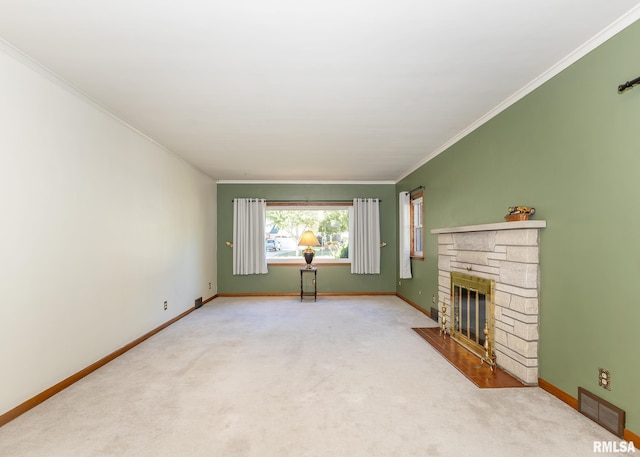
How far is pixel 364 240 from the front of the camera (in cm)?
722

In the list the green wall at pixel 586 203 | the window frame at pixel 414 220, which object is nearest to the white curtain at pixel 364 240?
the window frame at pixel 414 220

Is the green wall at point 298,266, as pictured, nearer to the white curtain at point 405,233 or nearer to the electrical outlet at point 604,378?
the white curtain at point 405,233

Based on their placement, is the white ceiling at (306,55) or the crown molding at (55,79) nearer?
the white ceiling at (306,55)

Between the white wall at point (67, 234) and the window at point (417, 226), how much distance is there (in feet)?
13.0

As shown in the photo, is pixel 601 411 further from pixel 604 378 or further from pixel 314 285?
pixel 314 285

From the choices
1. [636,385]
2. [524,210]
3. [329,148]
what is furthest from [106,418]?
[329,148]

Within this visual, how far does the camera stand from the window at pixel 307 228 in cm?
747

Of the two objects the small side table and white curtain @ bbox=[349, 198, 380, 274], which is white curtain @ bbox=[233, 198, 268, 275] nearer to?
the small side table

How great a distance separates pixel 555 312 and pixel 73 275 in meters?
3.79

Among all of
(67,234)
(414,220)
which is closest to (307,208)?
(414,220)

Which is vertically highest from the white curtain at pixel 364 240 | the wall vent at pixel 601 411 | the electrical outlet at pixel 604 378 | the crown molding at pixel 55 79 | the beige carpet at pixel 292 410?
the crown molding at pixel 55 79

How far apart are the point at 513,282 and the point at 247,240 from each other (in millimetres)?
5234

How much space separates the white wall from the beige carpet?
0.36 m

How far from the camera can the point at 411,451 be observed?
6.35ft
